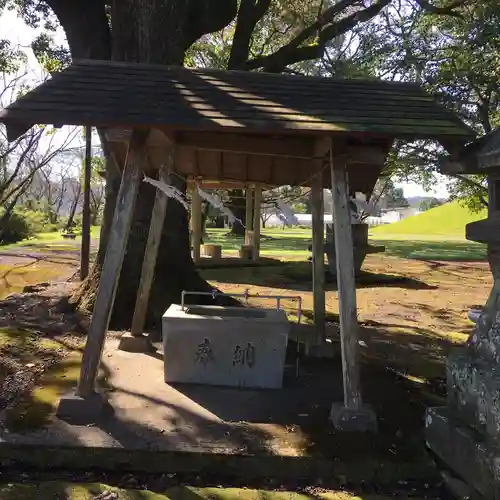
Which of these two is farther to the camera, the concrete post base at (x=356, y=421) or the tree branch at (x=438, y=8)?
the tree branch at (x=438, y=8)

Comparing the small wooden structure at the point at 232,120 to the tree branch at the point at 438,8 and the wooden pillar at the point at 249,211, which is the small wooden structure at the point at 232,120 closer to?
the tree branch at the point at 438,8

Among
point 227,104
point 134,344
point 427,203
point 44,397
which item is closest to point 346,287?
point 227,104

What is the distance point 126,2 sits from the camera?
8.37 metres

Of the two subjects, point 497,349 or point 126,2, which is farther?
point 126,2

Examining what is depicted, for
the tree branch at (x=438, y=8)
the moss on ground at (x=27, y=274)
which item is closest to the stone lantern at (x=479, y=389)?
the tree branch at (x=438, y=8)

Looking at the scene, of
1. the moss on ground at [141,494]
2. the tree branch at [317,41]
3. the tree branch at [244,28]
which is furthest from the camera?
the tree branch at [317,41]

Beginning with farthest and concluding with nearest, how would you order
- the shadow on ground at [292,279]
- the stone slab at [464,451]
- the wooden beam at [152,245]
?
the shadow on ground at [292,279]
the wooden beam at [152,245]
the stone slab at [464,451]

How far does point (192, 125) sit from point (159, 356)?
130 inches

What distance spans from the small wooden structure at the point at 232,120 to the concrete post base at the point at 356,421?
1.7 inches

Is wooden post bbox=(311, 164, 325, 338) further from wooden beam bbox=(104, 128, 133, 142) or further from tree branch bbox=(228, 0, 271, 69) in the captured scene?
tree branch bbox=(228, 0, 271, 69)

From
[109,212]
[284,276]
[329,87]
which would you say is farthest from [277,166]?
[284,276]

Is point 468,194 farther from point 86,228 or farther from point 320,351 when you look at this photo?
point 320,351

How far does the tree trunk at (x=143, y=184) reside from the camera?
8.23 meters

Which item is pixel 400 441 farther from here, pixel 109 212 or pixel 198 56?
pixel 198 56
